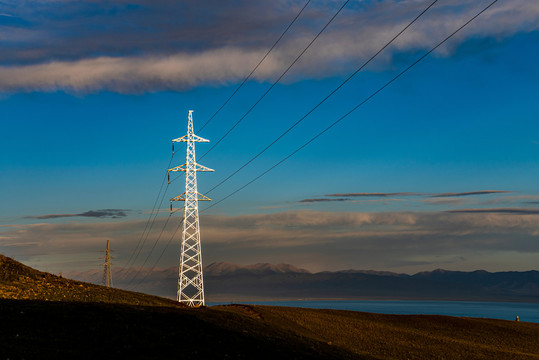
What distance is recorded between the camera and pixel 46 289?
190 feet

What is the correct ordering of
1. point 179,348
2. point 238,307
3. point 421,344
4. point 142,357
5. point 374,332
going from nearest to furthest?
point 142,357, point 179,348, point 421,344, point 374,332, point 238,307

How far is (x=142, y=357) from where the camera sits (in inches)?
1246

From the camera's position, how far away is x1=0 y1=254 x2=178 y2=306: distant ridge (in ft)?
174

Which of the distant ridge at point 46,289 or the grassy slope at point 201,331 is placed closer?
the grassy slope at point 201,331

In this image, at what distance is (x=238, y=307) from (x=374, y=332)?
1687cm

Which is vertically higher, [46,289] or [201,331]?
[46,289]

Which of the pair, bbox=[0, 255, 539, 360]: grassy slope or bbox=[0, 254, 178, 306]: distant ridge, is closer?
bbox=[0, 255, 539, 360]: grassy slope

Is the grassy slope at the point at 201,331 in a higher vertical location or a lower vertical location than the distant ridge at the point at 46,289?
lower

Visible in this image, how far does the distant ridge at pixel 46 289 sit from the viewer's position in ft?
174

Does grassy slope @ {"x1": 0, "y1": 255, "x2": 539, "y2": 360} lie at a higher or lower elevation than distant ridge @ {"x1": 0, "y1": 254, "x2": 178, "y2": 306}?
lower

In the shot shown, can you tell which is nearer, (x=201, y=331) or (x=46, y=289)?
(x=201, y=331)

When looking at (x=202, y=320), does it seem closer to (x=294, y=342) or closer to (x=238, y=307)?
(x=294, y=342)

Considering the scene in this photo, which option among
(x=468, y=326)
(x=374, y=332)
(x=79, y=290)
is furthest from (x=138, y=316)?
(x=468, y=326)

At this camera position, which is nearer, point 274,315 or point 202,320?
point 202,320
